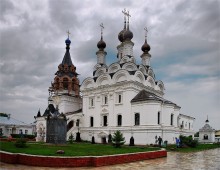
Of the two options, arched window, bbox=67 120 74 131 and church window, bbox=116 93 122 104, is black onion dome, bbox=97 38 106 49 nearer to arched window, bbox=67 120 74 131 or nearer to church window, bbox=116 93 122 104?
church window, bbox=116 93 122 104

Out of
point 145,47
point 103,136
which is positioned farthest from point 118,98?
point 145,47

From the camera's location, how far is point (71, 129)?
116ft

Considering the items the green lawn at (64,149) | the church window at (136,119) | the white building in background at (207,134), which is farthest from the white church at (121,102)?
the green lawn at (64,149)

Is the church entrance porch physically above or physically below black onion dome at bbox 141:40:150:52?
below

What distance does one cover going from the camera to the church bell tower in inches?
1556

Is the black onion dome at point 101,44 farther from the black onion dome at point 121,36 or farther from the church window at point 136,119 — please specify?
the church window at point 136,119

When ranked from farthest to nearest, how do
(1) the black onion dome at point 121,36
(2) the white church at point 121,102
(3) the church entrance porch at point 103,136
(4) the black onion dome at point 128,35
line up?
(1) the black onion dome at point 121,36
(4) the black onion dome at point 128,35
(3) the church entrance porch at point 103,136
(2) the white church at point 121,102

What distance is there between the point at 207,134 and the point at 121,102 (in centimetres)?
2035

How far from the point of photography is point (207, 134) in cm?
4366

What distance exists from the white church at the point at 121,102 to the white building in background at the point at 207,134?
142 inches

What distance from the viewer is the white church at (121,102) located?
2895 cm

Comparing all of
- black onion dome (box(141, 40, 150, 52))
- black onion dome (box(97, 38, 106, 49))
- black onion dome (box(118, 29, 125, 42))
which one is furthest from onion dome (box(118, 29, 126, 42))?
black onion dome (box(141, 40, 150, 52))

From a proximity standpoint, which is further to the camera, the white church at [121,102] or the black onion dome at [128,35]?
the black onion dome at [128,35]

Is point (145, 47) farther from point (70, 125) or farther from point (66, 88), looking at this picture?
point (70, 125)
